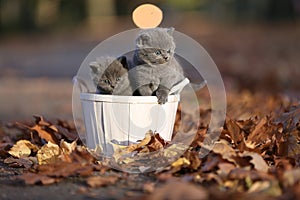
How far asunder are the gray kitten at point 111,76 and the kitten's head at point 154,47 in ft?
0.46

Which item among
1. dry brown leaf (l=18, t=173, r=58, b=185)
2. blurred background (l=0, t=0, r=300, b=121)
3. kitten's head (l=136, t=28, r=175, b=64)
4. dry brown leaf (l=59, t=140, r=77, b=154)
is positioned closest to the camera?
dry brown leaf (l=18, t=173, r=58, b=185)

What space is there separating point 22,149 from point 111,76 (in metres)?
0.74

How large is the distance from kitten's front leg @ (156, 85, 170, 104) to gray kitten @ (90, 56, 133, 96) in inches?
7.5

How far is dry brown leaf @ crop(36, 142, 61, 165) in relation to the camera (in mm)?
3602

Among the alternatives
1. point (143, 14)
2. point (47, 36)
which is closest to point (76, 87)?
point (143, 14)

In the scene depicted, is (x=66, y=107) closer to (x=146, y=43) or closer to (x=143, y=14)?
(x=143, y=14)

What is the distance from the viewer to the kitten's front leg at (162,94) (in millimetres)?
3682

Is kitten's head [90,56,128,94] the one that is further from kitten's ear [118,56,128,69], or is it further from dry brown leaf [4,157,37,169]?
dry brown leaf [4,157,37,169]

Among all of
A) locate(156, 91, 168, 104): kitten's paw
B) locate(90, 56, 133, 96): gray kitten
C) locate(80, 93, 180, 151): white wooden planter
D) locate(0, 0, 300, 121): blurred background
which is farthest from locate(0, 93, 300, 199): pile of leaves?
locate(0, 0, 300, 121): blurred background

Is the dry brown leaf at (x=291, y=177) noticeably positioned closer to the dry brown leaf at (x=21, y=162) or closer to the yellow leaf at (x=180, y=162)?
the yellow leaf at (x=180, y=162)

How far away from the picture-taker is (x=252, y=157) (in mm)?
3209

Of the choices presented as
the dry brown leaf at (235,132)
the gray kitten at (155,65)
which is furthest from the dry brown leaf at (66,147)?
the dry brown leaf at (235,132)

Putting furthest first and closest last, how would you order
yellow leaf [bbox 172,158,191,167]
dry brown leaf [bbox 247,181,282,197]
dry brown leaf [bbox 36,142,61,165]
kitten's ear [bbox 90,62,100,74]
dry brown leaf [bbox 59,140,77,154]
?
kitten's ear [bbox 90,62,100,74]
dry brown leaf [bbox 59,140,77,154]
dry brown leaf [bbox 36,142,61,165]
yellow leaf [bbox 172,158,191,167]
dry brown leaf [bbox 247,181,282,197]

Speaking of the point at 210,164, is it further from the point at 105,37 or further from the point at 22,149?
the point at 105,37
